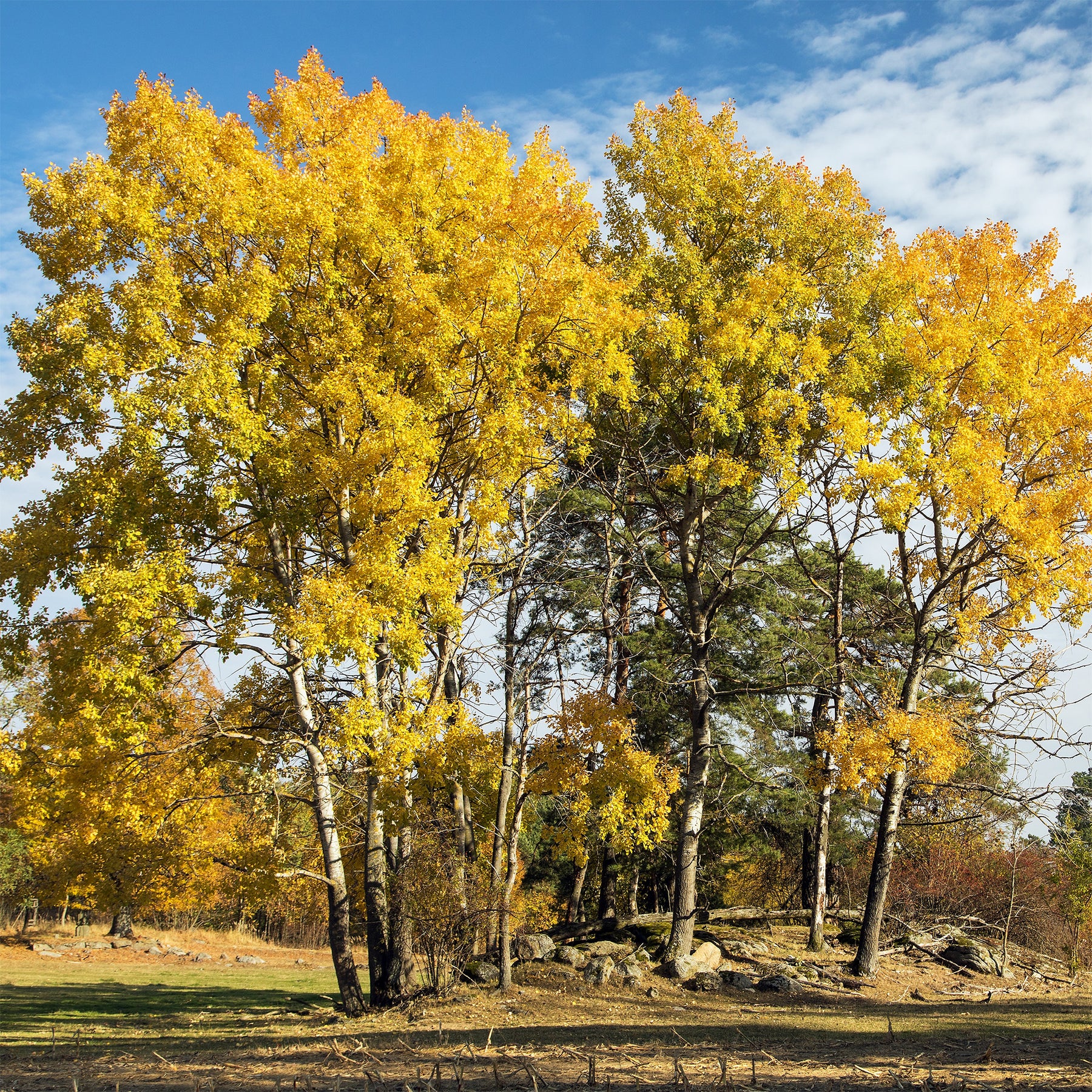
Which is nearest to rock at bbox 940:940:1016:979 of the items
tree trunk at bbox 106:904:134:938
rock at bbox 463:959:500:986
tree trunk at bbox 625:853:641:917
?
tree trunk at bbox 625:853:641:917

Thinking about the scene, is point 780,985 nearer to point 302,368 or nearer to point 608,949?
point 608,949

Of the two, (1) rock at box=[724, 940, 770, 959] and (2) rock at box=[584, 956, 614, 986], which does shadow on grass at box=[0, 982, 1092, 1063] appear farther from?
(1) rock at box=[724, 940, 770, 959]

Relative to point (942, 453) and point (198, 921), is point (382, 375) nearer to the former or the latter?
point (942, 453)

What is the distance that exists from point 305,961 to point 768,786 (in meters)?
17.9

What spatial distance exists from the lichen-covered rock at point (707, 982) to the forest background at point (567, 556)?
0.96 meters

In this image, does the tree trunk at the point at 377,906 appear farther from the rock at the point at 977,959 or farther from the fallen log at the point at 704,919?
the rock at the point at 977,959

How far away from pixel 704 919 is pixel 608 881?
9.15 ft

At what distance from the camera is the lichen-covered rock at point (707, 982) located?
13.8 metres

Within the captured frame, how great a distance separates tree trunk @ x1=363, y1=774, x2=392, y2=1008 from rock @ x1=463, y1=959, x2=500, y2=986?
126 centimetres

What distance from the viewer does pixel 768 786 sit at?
1764 cm

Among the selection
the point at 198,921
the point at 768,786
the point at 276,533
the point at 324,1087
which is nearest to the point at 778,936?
the point at 768,786

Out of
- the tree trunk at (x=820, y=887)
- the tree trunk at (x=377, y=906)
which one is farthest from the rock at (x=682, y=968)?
the tree trunk at (x=377, y=906)

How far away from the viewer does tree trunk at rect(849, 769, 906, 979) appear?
15.2 metres

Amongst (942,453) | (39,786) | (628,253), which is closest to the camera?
(39,786)
